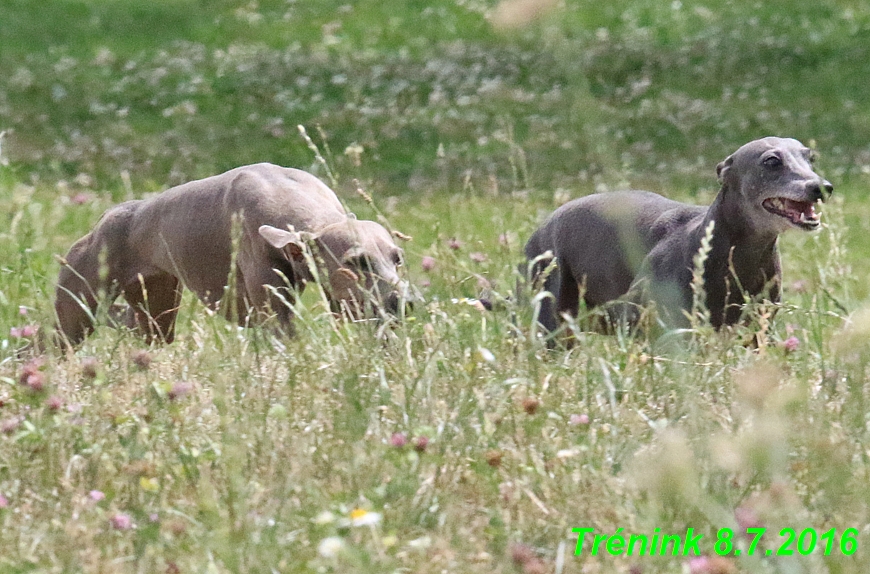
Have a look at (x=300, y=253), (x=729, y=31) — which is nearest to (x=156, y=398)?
(x=300, y=253)

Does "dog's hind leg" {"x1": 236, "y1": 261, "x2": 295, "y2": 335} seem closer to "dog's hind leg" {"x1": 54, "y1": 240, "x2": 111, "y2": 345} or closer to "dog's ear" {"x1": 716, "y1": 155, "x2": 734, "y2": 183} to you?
"dog's hind leg" {"x1": 54, "y1": 240, "x2": 111, "y2": 345}

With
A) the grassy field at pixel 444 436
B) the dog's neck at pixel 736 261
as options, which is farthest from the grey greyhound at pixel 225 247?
the dog's neck at pixel 736 261

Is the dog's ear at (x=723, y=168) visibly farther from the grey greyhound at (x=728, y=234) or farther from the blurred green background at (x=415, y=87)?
the blurred green background at (x=415, y=87)

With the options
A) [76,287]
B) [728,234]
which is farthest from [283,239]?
[728,234]

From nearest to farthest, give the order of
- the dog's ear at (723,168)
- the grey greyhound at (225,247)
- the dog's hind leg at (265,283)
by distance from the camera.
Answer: the grey greyhound at (225,247) < the dog's hind leg at (265,283) < the dog's ear at (723,168)

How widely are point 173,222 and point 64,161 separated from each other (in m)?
8.27

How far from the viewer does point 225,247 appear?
6.35 metres

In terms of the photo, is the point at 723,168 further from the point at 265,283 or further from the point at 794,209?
the point at 265,283

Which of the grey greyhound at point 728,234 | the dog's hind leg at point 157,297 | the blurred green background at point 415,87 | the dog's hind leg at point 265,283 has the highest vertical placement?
the grey greyhound at point 728,234

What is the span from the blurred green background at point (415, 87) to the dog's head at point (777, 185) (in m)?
6.32

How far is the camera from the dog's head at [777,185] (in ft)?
18.5

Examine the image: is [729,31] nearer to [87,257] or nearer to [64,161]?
[64,161]

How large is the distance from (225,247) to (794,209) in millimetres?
2518

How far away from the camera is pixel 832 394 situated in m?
4.29
